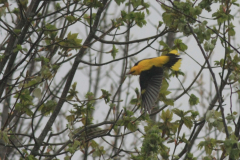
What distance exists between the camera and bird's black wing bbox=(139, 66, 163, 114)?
3698 millimetres

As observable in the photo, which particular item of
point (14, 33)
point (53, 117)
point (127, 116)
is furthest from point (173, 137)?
point (14, 33)

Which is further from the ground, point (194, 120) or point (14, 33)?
point (14, 33)

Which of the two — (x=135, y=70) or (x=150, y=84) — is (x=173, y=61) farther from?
(x=135, y=70)

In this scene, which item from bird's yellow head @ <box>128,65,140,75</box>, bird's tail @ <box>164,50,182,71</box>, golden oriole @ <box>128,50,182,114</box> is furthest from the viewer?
bird's yellow head @ <box>128,65,140,75</box>

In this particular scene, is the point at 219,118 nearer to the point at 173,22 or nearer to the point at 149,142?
the point at 149,142

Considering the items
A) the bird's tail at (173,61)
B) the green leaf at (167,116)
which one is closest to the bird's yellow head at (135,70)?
the bird's tail at (173,61)

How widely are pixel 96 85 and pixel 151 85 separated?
377 cm

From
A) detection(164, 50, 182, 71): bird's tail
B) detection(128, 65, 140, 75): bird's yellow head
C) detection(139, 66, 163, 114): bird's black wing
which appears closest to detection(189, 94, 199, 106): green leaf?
detection(139, 66, 163, 114): bird's black wing

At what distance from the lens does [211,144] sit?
2895 millimetres

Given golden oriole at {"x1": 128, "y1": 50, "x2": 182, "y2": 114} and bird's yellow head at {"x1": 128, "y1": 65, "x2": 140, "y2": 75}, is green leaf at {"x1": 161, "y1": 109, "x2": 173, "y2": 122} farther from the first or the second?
bird's yellow head at {"x1": 128, "y1": 65, "x2": 140, "y2": 75}

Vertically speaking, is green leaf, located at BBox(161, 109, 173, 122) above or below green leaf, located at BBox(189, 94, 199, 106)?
below

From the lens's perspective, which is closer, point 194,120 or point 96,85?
point 194,120

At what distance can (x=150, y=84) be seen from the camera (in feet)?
15.2

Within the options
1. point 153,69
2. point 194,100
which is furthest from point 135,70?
point 194,100
